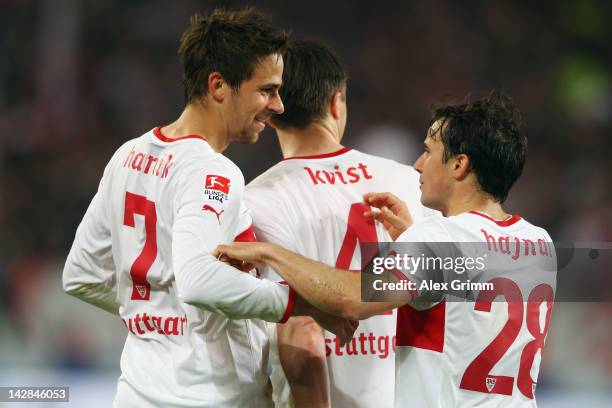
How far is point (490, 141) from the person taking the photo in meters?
3.31

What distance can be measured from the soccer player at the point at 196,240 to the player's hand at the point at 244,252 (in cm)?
5

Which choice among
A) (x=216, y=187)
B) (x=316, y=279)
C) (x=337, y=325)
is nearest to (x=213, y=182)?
(x=216, y=187)

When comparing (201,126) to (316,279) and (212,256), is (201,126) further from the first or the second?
(316,279)

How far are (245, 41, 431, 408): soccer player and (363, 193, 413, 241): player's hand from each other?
0.21 ft

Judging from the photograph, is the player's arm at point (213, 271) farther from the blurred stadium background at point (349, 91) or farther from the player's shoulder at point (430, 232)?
the blurred stadium background at point (349, 91)

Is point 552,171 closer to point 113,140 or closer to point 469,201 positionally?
point 113,140

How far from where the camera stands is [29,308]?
9.59 m

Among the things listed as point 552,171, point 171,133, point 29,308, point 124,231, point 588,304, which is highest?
point 171,133

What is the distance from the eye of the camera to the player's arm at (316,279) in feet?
10.2

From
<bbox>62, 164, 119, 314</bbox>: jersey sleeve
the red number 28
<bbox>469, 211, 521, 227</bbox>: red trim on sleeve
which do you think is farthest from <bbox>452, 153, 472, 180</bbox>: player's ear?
<bbox>62, 164, 119, 314</bbox>: jersey sleeve

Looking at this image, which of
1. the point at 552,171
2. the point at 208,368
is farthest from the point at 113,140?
the point at 208,368

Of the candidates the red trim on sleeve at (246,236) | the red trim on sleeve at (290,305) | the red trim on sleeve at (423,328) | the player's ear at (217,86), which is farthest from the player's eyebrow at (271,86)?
the red trim on sleeve at (423,328)

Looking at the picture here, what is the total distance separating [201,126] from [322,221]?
730mm

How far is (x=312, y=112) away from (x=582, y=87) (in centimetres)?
906
